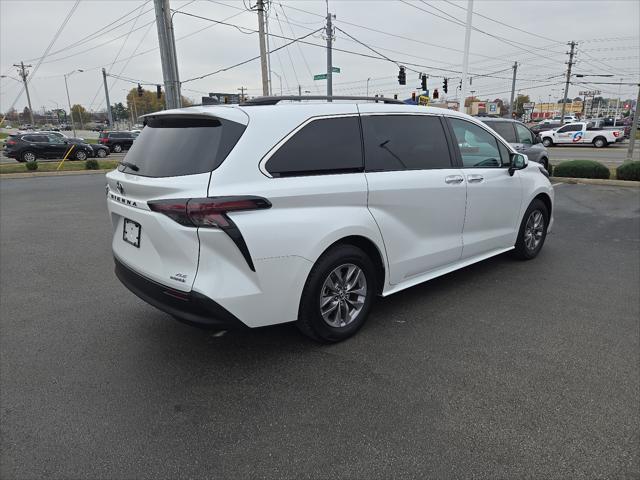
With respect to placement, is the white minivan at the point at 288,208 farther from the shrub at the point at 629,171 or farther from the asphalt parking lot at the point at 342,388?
the shrub at the point at 629,171

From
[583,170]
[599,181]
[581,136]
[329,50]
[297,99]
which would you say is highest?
[329,50]

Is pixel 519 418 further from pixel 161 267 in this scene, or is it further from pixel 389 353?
pixel 161 267

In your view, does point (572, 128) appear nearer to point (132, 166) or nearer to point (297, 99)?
point (297, 99)

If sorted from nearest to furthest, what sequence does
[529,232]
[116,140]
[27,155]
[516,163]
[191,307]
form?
[191,307]
[516,163]
[529,232]
[27,155]
[116,140]

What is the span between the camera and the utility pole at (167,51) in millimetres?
12961

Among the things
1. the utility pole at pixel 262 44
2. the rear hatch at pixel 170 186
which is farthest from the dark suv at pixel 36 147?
the rear hatch at pixel 170 186

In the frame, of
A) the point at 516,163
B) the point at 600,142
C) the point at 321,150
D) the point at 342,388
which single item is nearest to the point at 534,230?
the point at 516,163

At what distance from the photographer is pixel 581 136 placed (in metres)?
31.2

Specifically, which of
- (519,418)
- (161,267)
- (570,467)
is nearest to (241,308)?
(161,267)

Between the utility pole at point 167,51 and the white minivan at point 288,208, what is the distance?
10.7 metres

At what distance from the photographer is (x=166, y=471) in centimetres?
228

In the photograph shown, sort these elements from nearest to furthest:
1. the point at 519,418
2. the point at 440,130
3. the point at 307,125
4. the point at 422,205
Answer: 1. the point at 519,418
2. the point at 307,125
3. the point at 422,205
4. the point at 440,130

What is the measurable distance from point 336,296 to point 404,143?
1463 millimetres

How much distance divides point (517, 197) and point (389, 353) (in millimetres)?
2720
